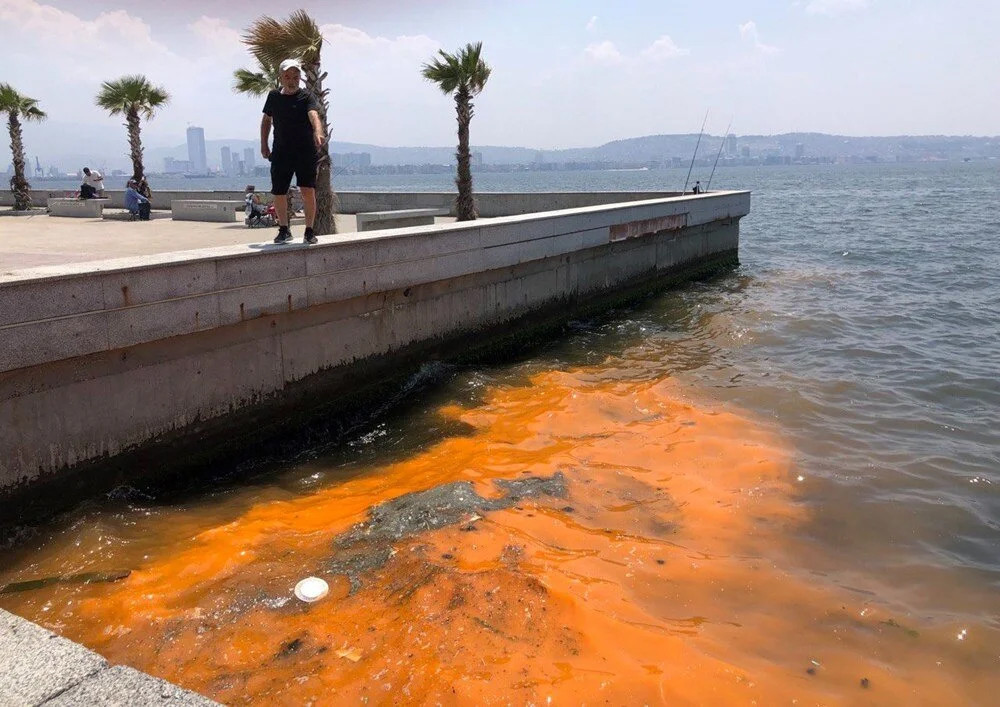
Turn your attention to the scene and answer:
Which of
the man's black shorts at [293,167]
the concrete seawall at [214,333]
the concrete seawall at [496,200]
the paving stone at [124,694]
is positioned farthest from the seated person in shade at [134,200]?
the paving stone at [124,694]

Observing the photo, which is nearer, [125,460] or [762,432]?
[125,460]

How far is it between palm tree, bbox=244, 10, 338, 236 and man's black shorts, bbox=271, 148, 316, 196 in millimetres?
4090

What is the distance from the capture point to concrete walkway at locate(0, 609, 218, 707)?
2.73m

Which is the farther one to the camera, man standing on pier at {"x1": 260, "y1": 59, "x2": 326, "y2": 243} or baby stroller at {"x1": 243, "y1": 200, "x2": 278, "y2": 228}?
baby stroller at {"x1": 243, "y1": 200, "x2": 278, "y2": 228}

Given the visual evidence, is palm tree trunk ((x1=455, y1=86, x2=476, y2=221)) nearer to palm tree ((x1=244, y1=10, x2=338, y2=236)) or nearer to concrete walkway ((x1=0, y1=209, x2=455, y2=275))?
concrete walkway ((x1=0, y1=209, x2=455, y2=275))

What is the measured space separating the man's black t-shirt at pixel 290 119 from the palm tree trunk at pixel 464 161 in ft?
33.2

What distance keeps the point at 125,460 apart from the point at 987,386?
10.3m

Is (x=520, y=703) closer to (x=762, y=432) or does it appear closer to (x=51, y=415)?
(x=51, y=415)

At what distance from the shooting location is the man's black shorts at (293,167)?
721 centimetres

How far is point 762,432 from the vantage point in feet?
26.6

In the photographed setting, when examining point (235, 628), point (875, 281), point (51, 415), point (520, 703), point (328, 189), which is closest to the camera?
point (520, 703)

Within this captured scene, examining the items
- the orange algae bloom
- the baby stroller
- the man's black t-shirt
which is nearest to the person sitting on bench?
the baby stroller

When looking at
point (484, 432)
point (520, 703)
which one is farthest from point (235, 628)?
point (484, 432)

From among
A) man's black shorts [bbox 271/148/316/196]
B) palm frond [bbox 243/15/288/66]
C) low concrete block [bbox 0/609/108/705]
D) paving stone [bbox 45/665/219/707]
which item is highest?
palm frond [bbox 243/15/288/66]
